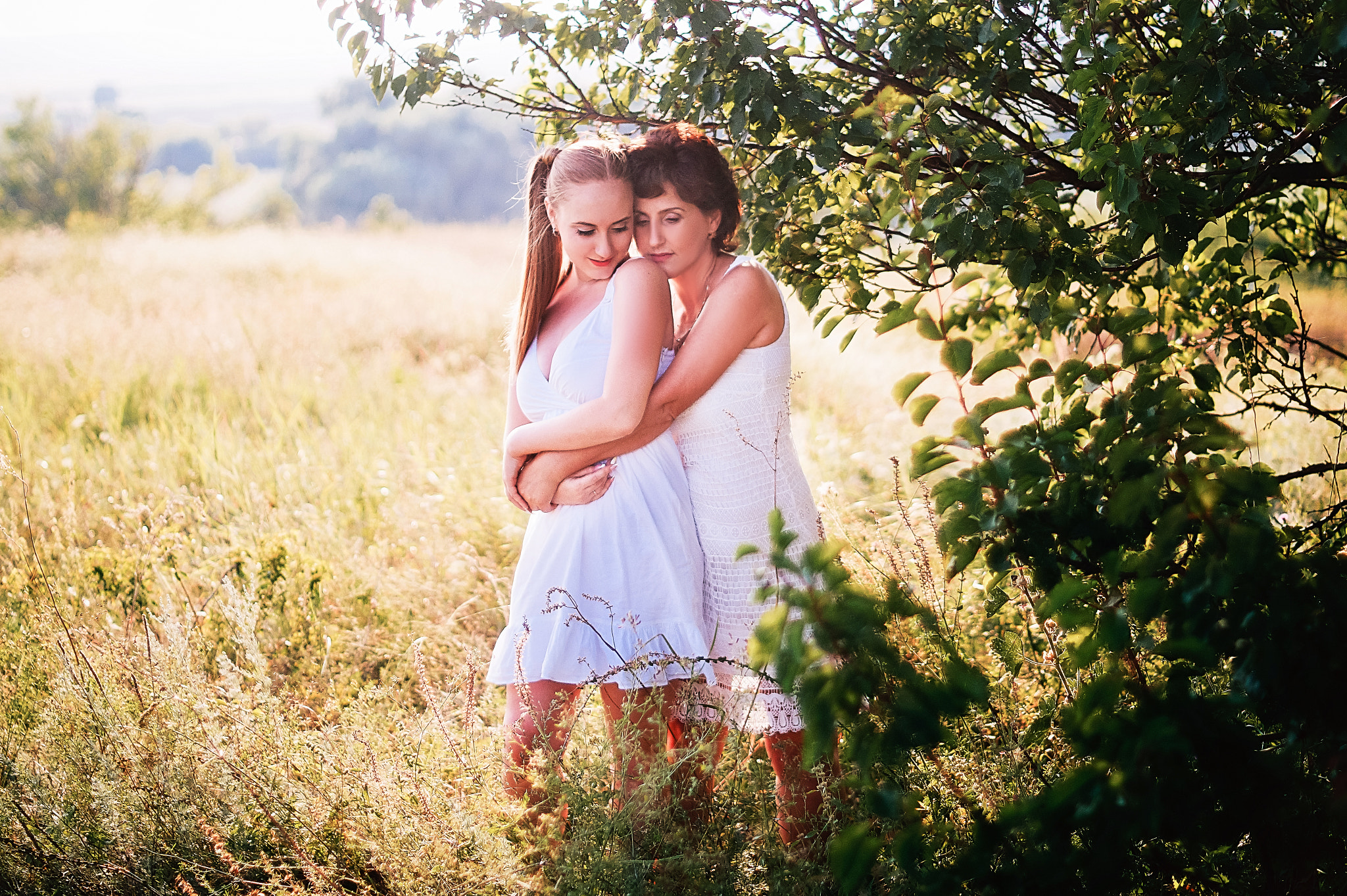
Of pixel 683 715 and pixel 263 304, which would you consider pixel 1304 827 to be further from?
pixel 263 304

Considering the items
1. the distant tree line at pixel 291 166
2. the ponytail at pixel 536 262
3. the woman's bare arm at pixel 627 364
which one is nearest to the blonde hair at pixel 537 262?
the ponytail at pixel 536 262

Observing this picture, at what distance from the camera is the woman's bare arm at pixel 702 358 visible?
2.30 m

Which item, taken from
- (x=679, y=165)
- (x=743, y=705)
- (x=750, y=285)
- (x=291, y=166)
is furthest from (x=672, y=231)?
(x=291, y=166)

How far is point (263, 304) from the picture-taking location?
34.4ft

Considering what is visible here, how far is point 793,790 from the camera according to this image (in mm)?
2250

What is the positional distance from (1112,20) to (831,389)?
572cm

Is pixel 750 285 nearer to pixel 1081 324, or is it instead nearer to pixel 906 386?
pixel 906 386

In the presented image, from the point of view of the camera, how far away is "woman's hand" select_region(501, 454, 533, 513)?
2.46m

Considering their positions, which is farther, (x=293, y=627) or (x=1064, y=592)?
(x=293, y=627)

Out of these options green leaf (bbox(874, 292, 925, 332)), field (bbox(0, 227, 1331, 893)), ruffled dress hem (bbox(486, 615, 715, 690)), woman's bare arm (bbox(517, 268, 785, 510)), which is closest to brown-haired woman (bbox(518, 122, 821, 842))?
woman's bare arm (bbox(517, 268, 785, 510))

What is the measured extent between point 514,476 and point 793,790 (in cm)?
115

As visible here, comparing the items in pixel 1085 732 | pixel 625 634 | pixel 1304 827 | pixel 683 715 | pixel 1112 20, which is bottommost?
pixel 683 715

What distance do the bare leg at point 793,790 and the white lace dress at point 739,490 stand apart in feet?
0.16

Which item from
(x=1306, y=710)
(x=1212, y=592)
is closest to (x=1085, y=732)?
(x=1212, y=592)
